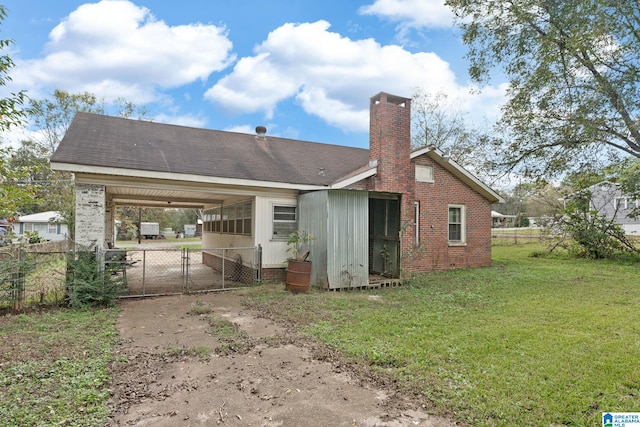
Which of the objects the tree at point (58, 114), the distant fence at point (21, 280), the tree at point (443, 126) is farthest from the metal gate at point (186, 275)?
the tree at point (443, 126)

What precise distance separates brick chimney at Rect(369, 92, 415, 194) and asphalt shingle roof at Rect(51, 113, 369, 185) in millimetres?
1463

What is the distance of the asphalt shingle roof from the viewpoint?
8148 mm

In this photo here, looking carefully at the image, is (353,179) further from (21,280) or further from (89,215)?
(21,280)

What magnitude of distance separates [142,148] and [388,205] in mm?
7035

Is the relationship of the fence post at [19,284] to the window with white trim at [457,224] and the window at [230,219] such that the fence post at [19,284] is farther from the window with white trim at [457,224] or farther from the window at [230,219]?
the window with white trim at [457,224]

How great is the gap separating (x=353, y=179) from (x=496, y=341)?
20.3 ft

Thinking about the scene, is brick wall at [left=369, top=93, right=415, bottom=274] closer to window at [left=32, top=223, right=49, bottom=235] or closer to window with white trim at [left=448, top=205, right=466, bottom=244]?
window with white trim at [left=448, top=205, right=466, bottom=244]

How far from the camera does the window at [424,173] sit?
39.1ft

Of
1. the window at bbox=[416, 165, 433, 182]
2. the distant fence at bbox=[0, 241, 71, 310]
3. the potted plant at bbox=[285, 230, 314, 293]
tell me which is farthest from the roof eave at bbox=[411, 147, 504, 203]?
the distant fence at bbox=[0, 241, 71, 310]

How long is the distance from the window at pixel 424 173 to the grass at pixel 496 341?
394 centimetres

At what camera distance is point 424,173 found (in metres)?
12.0

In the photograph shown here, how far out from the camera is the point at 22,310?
6539mm

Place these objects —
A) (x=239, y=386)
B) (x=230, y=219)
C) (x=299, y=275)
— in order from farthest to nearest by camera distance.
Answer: (x=230, y=219) → (x=299, y=275) → (x=239, y=386)

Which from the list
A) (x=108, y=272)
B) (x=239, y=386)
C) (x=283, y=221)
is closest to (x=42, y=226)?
(x=108, y=272)
